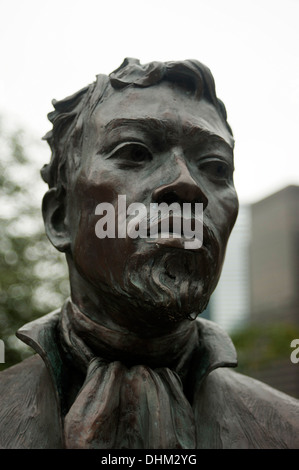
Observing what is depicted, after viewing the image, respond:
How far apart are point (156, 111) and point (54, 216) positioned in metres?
0.69

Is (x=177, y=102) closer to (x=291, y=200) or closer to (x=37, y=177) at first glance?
(x=37, y=177)

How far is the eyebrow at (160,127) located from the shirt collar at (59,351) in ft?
2.93

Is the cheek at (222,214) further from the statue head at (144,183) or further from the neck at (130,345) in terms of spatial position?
the neck at (130,345)

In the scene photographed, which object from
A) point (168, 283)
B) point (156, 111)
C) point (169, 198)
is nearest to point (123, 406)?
point (168, 283)

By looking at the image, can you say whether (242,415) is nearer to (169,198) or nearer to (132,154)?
(169,198)

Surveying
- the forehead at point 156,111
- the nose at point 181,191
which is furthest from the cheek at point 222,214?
the forehead at point 156,111

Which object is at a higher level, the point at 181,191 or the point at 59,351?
the point at 181,191

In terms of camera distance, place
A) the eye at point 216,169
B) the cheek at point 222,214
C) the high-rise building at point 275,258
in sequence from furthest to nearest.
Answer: the high-rise building at point 275,258, the eye at point 216,169, the cheek at point 222,214

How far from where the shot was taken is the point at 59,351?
8.44 ft

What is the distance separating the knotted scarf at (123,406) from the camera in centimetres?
219

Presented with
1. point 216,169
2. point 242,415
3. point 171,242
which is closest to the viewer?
point 171,242

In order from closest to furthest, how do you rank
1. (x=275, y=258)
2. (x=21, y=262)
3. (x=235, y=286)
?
(x=21, y=262)
(x=275, y=258)
(x=235, y=286)

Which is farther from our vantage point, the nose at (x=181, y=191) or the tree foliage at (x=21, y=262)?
the tree foliage at (x=21, y=262)
